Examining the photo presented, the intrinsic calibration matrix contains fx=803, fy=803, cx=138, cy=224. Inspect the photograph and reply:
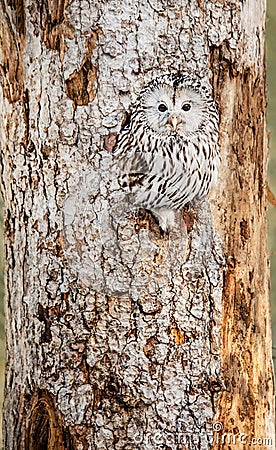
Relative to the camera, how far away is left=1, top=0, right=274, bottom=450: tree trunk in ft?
3.85

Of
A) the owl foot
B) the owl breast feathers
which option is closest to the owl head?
the owl breast feathers

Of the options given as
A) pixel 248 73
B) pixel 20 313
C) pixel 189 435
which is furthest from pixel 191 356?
pixel 248 73

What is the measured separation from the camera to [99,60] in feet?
3.88

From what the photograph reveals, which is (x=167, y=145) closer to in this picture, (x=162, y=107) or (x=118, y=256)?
(x=162, y=107)

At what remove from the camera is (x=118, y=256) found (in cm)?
118

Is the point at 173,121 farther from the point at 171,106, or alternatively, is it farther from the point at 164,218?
the point at 164,218

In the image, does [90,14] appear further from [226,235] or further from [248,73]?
[226,235]

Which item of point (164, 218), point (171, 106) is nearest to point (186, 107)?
point (171, 106)

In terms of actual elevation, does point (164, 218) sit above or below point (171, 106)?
below

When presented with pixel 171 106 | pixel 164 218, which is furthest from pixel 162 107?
pixel 164 218

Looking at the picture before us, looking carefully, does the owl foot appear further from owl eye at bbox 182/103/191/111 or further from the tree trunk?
owl eye at bbox 182/103/191/111

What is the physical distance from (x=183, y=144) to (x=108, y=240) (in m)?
0.18

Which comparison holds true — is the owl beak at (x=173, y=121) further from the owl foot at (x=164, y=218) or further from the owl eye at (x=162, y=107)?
the owl foot at (x=164, y=218)

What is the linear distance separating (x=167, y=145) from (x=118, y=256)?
7.0 inches
